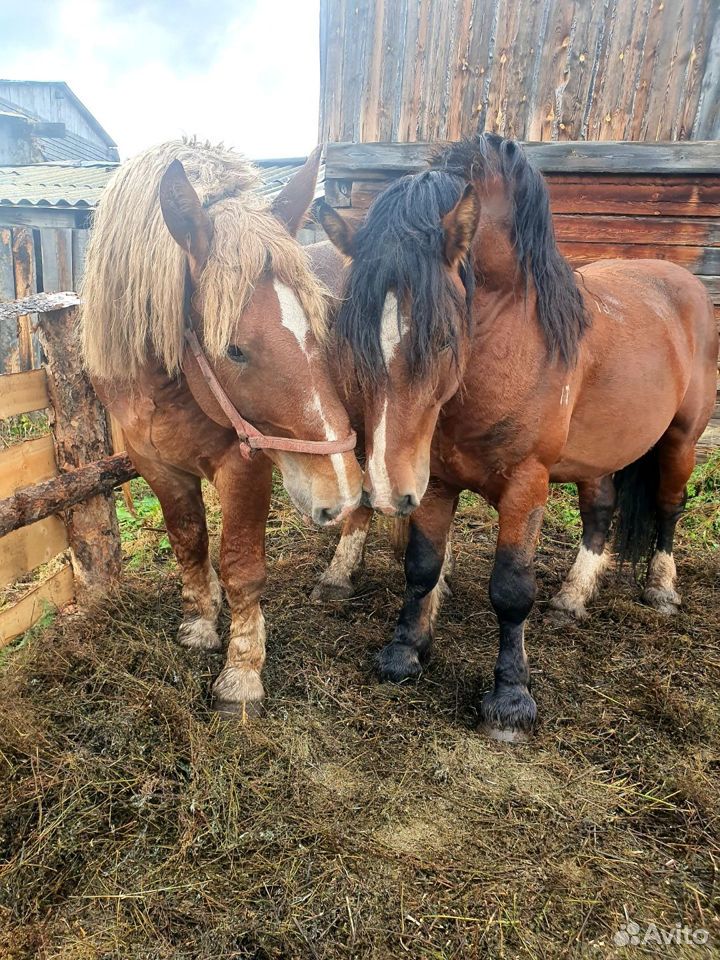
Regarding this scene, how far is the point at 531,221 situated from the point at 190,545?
1.99 meters

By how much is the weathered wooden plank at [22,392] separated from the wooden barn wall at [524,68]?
380 centimetres

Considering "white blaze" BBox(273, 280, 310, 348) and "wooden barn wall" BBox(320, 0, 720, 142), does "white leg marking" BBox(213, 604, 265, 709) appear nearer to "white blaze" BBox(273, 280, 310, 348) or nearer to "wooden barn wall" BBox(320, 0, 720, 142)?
"white blaze" BBox(273, 280, 310, 348)

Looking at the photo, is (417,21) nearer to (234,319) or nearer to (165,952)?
(234,319)

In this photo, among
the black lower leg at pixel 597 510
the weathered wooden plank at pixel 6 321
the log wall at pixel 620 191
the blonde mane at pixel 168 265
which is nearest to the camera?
the blonde mane at pixel 168 265

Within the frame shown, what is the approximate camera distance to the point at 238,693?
2.47 m

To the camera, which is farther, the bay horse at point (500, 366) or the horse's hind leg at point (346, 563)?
the horse's hind leg at point (346, 563)

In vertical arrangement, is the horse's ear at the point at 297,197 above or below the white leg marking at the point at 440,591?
above

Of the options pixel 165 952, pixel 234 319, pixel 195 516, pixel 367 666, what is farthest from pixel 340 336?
pixel 165 952

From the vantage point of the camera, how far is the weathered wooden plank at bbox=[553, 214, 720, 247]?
16.5 ft

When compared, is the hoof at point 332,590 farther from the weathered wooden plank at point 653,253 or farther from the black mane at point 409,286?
the weathered wooden plank at point 653,253

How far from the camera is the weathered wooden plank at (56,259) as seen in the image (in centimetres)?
740

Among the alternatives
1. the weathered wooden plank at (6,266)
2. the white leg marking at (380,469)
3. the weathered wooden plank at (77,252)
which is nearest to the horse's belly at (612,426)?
the white leg marking at (380,469)

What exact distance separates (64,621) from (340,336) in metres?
2.03

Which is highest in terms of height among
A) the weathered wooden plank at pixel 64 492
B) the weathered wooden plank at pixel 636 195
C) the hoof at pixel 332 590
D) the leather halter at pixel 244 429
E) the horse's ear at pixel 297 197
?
the weathered wooden plank at pixel 636 195
